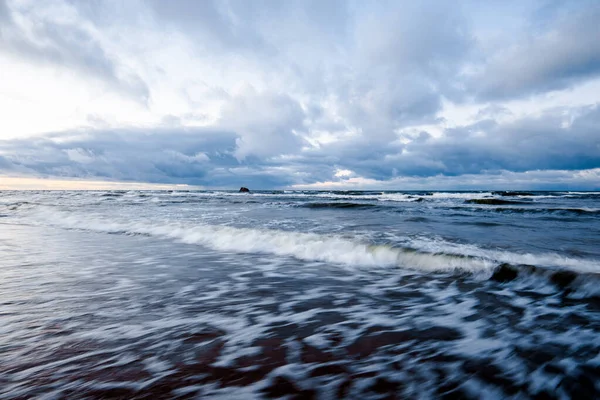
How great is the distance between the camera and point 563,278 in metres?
4.17

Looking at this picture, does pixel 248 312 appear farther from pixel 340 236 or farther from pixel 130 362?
pixel 340 236

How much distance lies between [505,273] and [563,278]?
2.10 ft

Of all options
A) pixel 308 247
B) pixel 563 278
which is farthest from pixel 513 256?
pixel 308 247

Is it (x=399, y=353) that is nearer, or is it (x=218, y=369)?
(x=218, y=369)

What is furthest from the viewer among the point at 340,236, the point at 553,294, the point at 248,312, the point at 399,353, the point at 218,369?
the point at 340,236

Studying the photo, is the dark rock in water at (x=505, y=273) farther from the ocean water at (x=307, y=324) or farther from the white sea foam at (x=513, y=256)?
the white sea foam at (x=513, y=256)

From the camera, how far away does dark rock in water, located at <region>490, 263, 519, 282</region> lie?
441cm

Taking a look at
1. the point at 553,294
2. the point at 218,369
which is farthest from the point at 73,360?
the point at 553,294

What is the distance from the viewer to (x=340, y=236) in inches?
300

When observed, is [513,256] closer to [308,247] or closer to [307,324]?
[308,247]

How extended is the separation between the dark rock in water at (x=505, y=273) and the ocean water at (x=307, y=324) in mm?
24

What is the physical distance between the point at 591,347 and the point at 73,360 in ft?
12.6

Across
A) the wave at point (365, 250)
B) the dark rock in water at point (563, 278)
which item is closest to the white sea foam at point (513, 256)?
the wave at point (365, 250)

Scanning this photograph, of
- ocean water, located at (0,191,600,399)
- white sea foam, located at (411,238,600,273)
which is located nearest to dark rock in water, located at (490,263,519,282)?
ocean water, located at (0,191,600,399)
